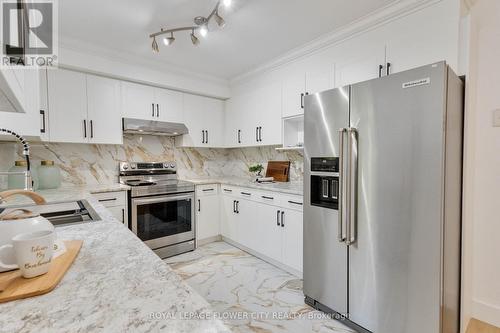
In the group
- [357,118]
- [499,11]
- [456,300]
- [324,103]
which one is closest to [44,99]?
[324,103]

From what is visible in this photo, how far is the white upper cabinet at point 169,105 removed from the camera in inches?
129

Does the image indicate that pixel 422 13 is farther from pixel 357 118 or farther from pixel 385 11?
pixel 357 118

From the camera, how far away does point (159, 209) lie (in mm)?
2984

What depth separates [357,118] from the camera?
1688 mm

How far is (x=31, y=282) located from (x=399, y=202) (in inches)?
67.3

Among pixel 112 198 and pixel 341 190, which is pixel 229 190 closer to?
pixel 112 198

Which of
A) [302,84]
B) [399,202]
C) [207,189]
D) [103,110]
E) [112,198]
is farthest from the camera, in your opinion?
[207,189]

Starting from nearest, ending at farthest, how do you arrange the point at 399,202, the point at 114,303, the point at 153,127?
the point at 114,303 < the point at 399,202 < the point at 153,127

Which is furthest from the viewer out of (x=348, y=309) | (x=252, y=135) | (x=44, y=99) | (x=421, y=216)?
(x=252, y=135)

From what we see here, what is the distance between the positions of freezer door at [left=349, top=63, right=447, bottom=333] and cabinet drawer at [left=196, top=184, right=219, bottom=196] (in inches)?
84.8

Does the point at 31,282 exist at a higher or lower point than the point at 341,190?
lower

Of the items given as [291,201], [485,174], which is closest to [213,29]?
[291,201]

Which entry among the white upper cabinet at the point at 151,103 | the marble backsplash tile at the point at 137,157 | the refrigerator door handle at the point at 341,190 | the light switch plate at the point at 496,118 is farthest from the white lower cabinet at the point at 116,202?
the light switch plate at the point at 496,118

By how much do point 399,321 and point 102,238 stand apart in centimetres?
172
